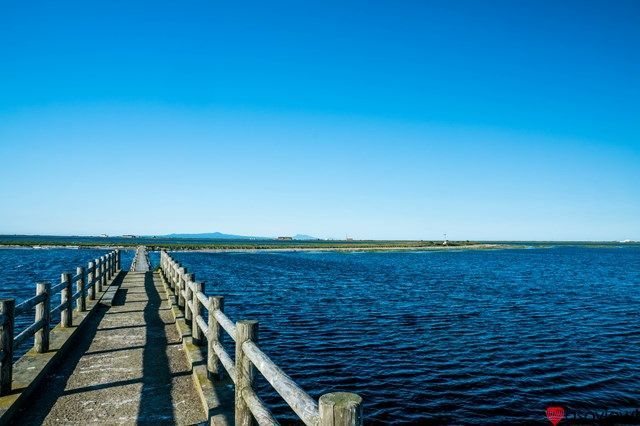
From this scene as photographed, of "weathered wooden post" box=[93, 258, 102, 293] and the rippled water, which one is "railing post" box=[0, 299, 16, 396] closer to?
the rippled water

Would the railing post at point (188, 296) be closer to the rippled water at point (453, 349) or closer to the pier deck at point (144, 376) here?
the pier deck at point (144, 376)

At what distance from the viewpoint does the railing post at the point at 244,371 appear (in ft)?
16.0

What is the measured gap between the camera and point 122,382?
7.33 m

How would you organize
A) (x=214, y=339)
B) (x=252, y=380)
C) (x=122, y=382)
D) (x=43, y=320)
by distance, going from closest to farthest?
(x=252, y=380), (x=214, y=339), (x=122, y=382), (x=43, y=320)

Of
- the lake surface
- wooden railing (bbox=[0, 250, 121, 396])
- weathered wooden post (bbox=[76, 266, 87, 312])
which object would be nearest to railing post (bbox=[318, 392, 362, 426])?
wooden railing (bbox=[0, 250, 121, 396])

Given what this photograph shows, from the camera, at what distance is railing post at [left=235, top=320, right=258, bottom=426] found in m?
4.88

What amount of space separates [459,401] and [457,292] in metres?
21.9

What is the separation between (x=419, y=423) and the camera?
31.9ft

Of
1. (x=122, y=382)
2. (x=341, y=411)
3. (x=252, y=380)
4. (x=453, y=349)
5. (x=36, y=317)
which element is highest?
(x=341, y=411)

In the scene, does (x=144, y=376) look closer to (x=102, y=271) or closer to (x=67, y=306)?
(x=67, y=306)

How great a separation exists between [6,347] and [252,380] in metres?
3.94

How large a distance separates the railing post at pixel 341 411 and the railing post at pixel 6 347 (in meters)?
5.48

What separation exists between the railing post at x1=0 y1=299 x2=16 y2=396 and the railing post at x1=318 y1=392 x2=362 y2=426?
5476mm

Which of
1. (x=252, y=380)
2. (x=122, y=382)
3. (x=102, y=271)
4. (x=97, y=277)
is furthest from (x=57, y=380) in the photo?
(x=102, y=271)
